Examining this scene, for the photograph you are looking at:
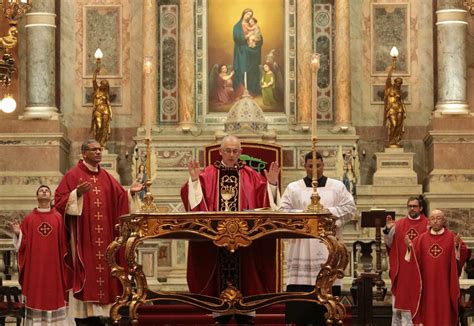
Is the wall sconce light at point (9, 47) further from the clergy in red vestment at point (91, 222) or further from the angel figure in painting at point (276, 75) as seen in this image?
the angel figure in painting at point (276, 75)

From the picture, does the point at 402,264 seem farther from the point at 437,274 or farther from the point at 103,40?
the point at 103,40

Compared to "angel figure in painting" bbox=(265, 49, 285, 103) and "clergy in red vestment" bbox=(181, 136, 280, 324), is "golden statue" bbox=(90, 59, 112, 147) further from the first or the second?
"clergy in red vestment" bbox=(181, 136, 280, 324)

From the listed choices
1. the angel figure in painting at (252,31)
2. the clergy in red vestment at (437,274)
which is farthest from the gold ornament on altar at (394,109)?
the clergy in red vestment at (437,274)

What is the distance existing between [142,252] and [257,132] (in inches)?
131

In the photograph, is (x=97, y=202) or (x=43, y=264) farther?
(x=43, y=264)

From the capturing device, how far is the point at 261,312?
16.8m

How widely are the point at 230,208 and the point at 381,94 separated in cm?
1065

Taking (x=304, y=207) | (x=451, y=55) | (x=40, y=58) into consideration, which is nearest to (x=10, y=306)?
(x=304, y=207)

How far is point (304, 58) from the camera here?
23219 mm

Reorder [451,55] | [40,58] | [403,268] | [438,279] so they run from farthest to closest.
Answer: [40,58] → [451,55] → [403,268] → [438,279]

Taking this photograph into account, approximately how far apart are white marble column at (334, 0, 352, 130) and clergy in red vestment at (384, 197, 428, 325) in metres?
6.10

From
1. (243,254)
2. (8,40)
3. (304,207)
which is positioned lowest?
(243,254)

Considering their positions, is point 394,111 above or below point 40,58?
below

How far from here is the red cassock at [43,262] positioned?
50.1 feet
